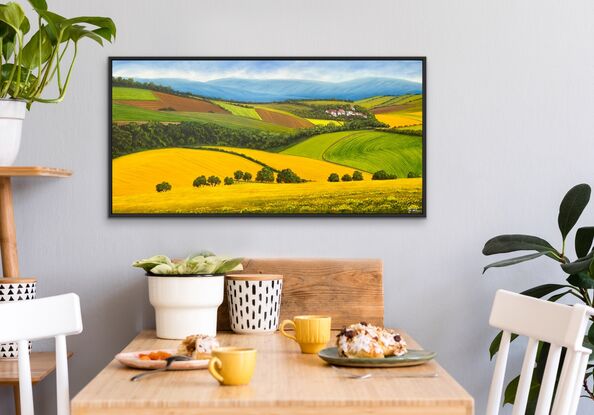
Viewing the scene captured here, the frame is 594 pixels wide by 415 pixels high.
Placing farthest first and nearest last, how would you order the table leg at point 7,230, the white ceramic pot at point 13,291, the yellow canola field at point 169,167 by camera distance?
the yellow canola field at point 169,167
the table leg at point 7,230
the white ceramic pot at point 13,291

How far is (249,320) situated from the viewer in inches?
91.6

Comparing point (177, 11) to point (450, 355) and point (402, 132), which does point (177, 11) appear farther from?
point (450, 355)

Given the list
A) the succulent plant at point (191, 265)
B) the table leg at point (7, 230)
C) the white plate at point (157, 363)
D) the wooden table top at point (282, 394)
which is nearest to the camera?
the wooden table top at point (282, 394)

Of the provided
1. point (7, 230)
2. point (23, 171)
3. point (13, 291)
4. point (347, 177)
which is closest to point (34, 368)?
point (13, 291)

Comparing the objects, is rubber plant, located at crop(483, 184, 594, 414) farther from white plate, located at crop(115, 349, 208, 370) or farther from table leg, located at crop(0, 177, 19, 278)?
table leg, located at crop(0, 177, 19, 278)

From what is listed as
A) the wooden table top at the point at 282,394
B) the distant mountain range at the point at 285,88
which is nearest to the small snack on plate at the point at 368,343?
the wooden table top at the point at 282,394

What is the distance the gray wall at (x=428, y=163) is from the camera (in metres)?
2.52

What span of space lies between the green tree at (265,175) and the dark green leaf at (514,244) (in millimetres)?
690

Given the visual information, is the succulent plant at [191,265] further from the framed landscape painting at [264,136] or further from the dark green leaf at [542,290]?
the dark green leaf at [542,290]

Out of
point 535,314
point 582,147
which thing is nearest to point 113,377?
point 535,314

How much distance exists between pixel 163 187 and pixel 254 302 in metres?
0.49

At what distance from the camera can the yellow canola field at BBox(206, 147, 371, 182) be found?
8.35ft

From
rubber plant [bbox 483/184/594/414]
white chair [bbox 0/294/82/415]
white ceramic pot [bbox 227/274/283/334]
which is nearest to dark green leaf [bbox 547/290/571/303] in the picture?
rubber plant [bbox 483/184/594/414]

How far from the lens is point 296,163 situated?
2549 mm
